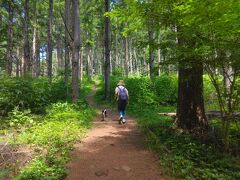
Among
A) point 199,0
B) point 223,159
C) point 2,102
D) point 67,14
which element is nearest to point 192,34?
point 199,0

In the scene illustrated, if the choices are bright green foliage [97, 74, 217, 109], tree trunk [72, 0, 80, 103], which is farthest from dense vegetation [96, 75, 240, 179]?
bright green foliage [97, 74, 217, 109]

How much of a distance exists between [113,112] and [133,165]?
930cm

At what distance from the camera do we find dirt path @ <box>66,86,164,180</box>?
689 cm

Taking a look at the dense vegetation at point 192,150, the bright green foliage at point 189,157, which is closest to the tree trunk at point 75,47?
the dense vegetation at point 192,150

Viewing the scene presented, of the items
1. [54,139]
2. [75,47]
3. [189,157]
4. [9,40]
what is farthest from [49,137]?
[9,40]

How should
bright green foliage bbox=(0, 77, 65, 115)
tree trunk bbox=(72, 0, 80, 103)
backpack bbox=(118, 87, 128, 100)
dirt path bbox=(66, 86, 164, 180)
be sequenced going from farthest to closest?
1. tree trunk bbox=(72, 0, 80, 103)
2. bright green foliage bbox=(0, 77, 65, 115)
3. backpack bbox=(118, 87, 128, 100)
4. dirt path bbox=(66, 86, 164, 180)

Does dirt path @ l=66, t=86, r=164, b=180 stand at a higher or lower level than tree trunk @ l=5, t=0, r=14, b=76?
lower

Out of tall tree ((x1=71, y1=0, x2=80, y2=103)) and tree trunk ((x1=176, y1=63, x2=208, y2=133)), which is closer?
tree trunk ((x1=176, y1=63, x2=208, y2=133))

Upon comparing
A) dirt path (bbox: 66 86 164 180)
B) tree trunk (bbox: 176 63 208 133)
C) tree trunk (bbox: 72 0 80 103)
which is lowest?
dirt path (bbox: 66 86 164 180)

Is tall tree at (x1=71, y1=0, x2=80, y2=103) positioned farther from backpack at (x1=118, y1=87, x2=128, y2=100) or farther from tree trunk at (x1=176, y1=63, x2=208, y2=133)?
tree trunk at (x1=176, y1=63, x2=208, y2=133)

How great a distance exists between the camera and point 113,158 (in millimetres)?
7980

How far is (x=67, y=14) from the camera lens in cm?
1945

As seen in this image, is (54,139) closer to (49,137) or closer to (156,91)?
(49,137)

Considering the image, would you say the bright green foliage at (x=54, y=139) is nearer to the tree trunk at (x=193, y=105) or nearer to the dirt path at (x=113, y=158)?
the dirt path at (x=113, y=158)
